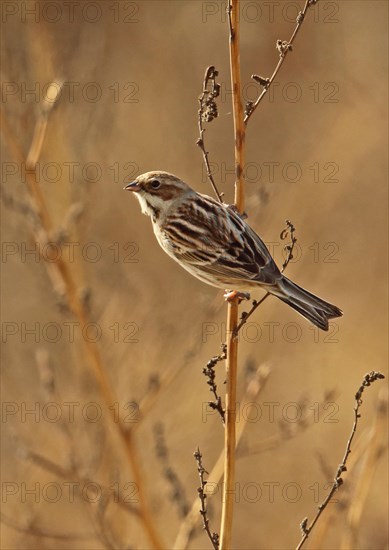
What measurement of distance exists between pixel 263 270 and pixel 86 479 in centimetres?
138

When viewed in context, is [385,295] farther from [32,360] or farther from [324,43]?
[32,360]

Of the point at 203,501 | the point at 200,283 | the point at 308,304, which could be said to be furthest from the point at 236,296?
the point at 200,283

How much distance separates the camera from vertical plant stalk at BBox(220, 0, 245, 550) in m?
3.29

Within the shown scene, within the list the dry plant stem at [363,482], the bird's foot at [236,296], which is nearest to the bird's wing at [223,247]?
the bird's foot at [236,296]

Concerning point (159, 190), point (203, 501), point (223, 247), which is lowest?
point (203, 501)

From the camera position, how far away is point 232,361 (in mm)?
3432

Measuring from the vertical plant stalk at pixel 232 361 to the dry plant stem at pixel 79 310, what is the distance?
0.86m

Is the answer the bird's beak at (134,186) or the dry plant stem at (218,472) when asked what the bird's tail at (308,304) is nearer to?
the dry plant stem at (218,472)

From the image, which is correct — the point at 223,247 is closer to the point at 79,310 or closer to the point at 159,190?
the point at 159,190

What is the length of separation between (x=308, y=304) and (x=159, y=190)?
100cm

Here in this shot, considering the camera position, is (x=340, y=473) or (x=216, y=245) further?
(x=216, y=245)

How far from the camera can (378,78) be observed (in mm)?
8992

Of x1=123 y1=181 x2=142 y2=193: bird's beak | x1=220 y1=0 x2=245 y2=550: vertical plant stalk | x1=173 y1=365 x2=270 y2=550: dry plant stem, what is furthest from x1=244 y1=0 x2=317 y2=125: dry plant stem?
x1=173 y1=365 x2=270 y2=550: dry plant stem

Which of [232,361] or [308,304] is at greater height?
[308,304]
